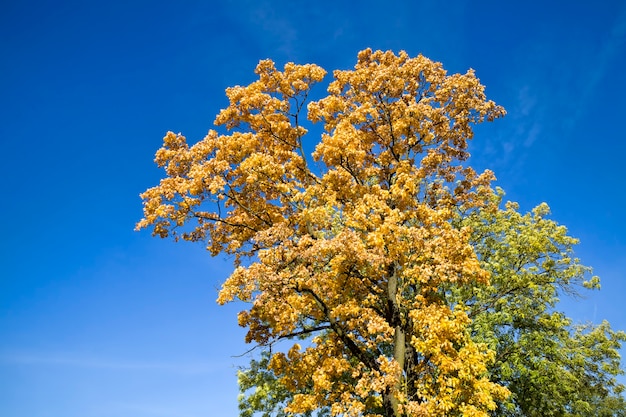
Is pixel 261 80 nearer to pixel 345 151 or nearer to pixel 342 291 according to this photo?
pixel 345 151

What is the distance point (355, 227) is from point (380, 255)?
1.91 metres

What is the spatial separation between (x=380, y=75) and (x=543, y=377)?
47.1 ft

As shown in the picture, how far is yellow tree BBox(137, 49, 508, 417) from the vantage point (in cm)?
1474

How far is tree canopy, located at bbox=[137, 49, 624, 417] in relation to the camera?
15.0 m

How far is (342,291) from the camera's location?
53.8 feet

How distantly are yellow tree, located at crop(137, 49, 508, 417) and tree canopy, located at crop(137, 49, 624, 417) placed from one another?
0.22 feet

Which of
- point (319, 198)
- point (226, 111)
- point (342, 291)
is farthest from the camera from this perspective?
point (226, 111)

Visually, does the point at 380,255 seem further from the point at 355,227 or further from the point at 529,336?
the point at 529,336

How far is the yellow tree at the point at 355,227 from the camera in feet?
48.4

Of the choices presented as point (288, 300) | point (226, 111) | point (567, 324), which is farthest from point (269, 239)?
point (567, 324)

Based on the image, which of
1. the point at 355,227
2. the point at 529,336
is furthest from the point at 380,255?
the point at 529,336

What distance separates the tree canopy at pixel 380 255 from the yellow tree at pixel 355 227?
68mm

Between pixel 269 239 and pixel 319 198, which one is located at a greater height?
pixel 319 198

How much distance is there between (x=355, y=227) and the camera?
53.6 ft
